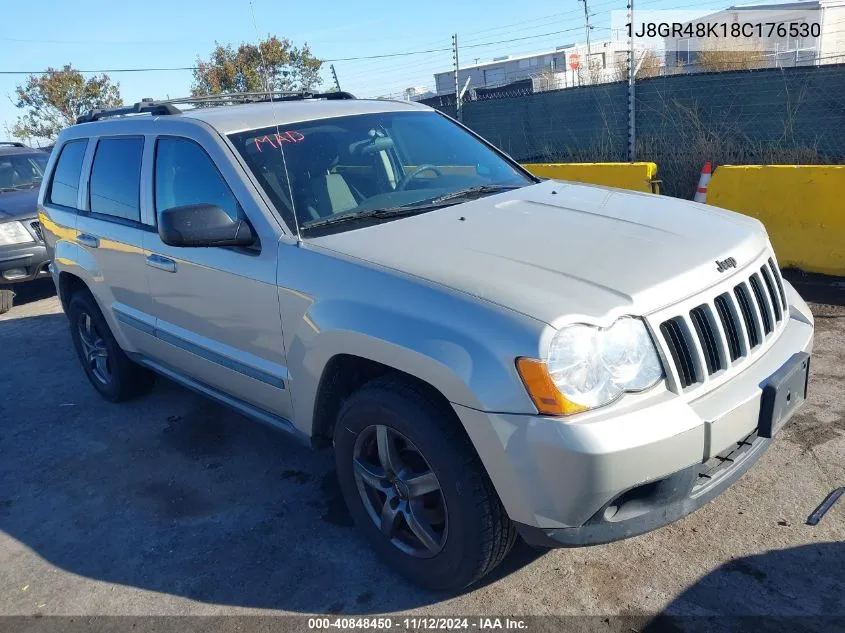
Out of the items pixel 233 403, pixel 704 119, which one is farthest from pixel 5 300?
pixel 704 119

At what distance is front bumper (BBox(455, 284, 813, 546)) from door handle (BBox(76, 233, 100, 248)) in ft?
9.95

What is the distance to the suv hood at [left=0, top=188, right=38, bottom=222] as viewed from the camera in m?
8.00

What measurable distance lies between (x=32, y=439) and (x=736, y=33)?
61.8 feet

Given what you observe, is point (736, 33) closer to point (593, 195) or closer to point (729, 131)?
point (729, 131)

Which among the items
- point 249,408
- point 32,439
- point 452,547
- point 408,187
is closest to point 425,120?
point 408,187

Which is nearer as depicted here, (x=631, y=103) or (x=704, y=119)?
(x=704, y=119)

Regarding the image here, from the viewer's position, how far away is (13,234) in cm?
789

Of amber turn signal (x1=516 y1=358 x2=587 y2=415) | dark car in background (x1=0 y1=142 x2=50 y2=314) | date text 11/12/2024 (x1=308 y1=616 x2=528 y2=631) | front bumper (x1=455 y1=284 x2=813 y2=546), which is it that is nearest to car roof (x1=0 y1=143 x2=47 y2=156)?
dark car in background (x1=0 y1=142 x2=50 y2=314)

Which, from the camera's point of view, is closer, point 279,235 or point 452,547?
point 452,547

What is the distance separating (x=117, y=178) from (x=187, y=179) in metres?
0.91

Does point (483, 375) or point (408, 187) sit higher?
point (408, 187)

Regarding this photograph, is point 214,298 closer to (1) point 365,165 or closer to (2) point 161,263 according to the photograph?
(2) point 161,263

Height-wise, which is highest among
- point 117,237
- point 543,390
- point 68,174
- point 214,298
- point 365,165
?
point 68,174

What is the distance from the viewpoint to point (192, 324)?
11.8ft
